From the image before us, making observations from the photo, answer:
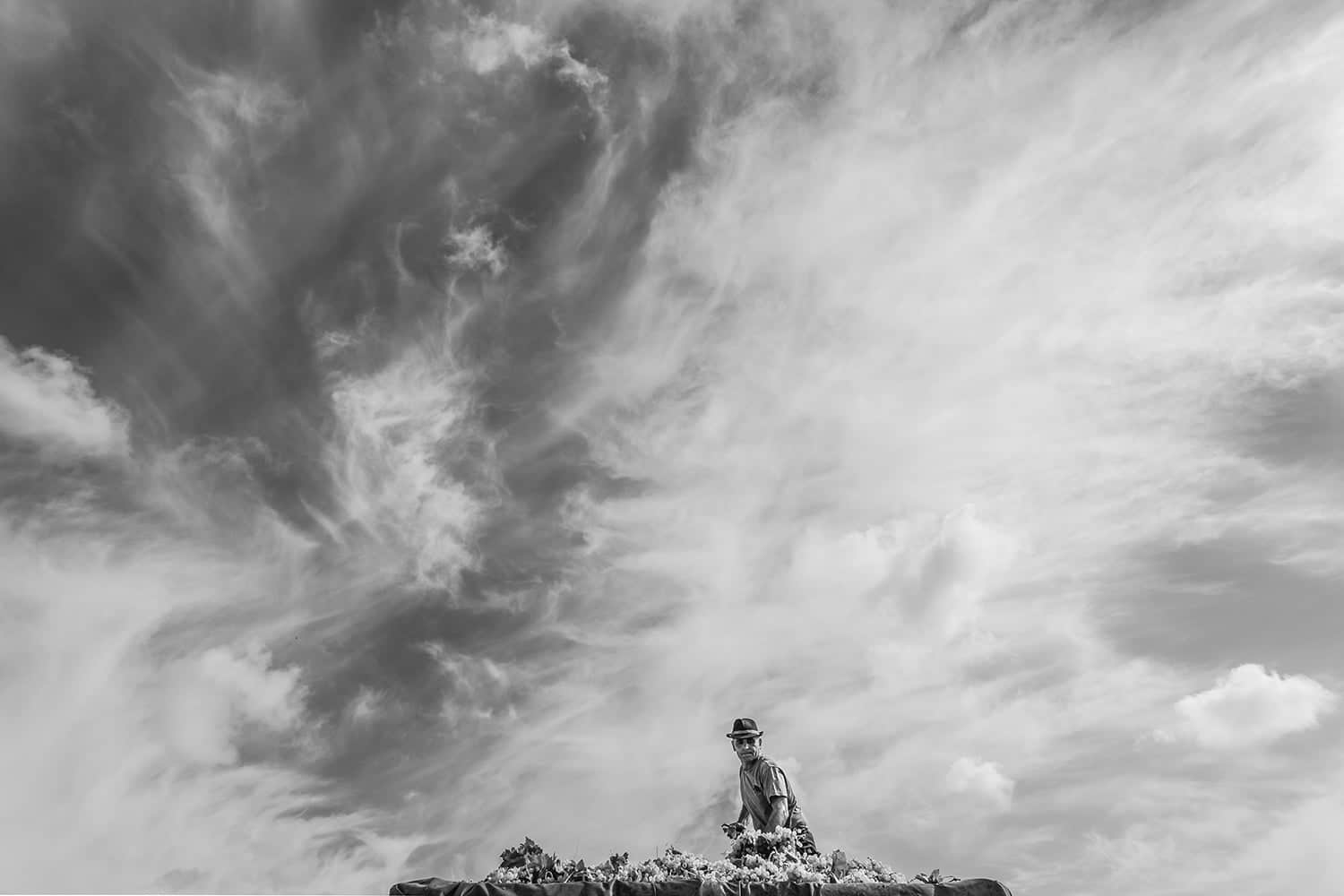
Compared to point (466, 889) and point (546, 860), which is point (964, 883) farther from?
point (466, 889)

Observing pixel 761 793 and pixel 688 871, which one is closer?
pixel 688 871

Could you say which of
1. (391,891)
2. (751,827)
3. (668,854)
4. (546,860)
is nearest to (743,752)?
(751,827)

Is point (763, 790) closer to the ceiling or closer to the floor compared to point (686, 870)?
closer to the ceiling

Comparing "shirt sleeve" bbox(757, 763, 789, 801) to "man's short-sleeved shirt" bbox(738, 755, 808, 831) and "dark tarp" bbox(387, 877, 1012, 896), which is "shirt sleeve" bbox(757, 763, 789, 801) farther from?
"dark tarp" bbox(387, 877, 1012, 896)

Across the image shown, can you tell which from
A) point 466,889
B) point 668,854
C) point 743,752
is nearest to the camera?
point 466,889

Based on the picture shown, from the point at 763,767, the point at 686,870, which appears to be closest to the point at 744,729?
the point at 763,767

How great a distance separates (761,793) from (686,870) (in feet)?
16.6

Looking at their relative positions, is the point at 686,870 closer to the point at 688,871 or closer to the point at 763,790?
the point at 688,871

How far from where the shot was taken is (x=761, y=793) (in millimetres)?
21422

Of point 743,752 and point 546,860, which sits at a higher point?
point 743,752

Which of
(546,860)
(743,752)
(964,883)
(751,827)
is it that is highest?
(743,752)

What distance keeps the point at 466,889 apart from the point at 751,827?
23.2ft

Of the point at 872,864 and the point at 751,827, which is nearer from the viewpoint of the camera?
the point at 872,864

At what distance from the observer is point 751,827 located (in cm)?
2075
